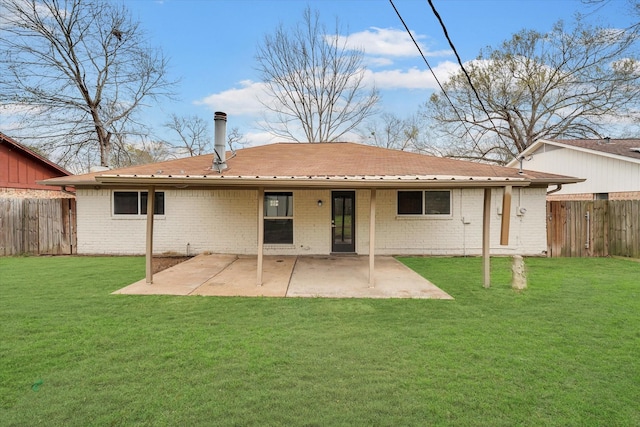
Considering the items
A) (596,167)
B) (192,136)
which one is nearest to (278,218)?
(596,167)

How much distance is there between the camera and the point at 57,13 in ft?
57.9

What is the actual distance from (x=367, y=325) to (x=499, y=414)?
6.70 ft

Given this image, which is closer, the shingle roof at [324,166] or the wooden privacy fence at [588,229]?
the shingle roof at [324,166]

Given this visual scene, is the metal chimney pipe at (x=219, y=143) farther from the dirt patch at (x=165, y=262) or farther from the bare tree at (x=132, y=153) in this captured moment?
the bare tree at (x=132, y=153)

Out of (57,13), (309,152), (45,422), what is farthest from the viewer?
(57,13)

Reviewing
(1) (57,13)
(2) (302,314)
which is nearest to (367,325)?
(2) (302,314)

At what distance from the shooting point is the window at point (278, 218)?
10281 mm

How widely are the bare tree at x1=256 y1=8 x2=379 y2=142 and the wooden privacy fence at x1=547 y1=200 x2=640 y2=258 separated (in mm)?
Result: 15038

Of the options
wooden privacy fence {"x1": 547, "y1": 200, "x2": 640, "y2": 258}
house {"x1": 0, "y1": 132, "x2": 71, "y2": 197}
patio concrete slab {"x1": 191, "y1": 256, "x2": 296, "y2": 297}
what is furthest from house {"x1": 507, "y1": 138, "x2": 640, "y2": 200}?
house {"x1": 0, "y1": 132, "x2": 71, "y2": 197}

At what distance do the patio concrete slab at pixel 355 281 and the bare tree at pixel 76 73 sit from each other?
17.0 meters

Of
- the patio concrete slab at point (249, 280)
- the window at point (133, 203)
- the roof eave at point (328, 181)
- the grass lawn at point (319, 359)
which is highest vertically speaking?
the roof eave at point (328, 181)

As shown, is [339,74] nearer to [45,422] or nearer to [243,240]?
[243,240]

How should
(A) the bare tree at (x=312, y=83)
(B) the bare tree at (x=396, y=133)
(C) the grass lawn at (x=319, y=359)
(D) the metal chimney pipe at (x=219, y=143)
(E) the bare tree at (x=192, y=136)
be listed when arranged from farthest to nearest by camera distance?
(E) the bare tree at (x=192, y=136) → (B) the bare tree at (x=396, y=133) → (A) the bare tree at (x=312, y=83) → (D) the metal chimney pipe at (x=219, y=143) → (C) the grass lawn at (x=319, y=359)

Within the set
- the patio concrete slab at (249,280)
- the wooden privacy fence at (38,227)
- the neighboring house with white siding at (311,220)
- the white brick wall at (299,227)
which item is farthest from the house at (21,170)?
the patio concrete slab at (249,280)
